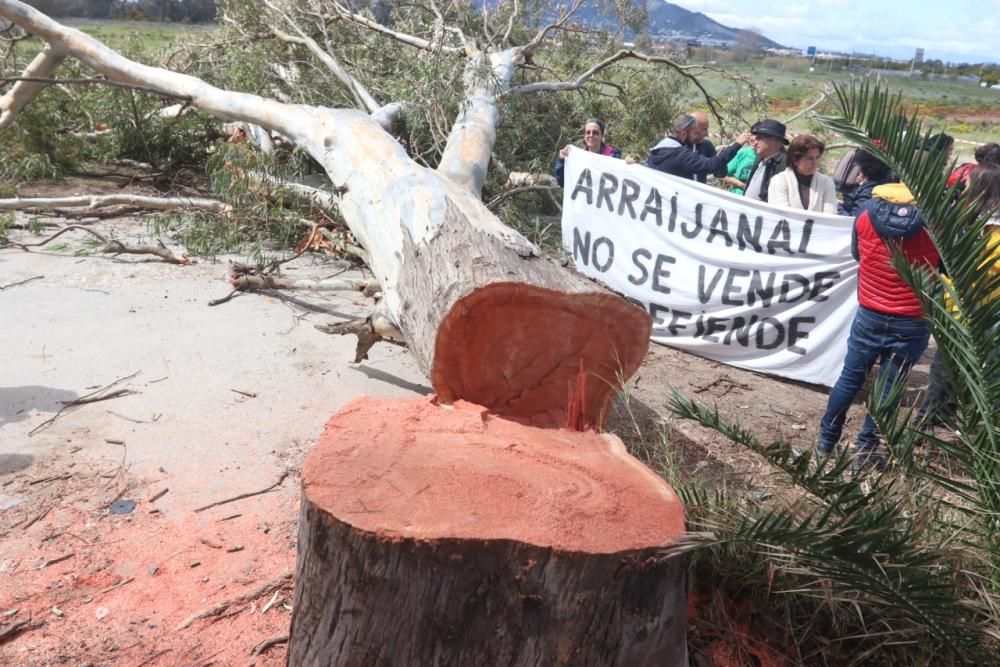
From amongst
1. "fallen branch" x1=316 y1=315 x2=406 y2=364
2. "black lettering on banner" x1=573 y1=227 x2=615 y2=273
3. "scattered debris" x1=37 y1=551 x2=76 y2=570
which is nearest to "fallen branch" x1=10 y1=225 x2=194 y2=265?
"fallen branch" x1=316 y1=315 x2=406 y2=364

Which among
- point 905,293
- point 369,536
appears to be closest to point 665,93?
point 905,293

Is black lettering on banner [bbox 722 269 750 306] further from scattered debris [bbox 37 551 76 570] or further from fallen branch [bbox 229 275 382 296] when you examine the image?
scattered debris [bbox 37 551 76 570]

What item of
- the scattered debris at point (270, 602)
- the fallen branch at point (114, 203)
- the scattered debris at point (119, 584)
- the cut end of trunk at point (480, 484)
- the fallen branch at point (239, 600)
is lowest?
the scattered debris at point (119, 584)

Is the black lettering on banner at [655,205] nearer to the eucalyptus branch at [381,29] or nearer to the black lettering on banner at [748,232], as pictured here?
the black lettering on banner at [748,232]

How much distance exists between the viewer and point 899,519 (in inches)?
85.1

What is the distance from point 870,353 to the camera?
3887 mm

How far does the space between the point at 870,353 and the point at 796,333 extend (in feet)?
4.21

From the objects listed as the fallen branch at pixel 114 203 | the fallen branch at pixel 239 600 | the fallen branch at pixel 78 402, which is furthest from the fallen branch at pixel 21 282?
the fallen branch at pixel 239 600

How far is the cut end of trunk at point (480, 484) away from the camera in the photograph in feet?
6.39

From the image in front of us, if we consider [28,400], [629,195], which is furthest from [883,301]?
[28,400]

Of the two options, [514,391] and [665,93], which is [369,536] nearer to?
[514,391]

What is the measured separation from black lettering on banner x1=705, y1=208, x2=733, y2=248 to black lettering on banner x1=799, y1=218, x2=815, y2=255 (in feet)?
1.56

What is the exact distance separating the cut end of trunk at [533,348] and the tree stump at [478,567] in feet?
2.31

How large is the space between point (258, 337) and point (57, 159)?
4.73 metres
